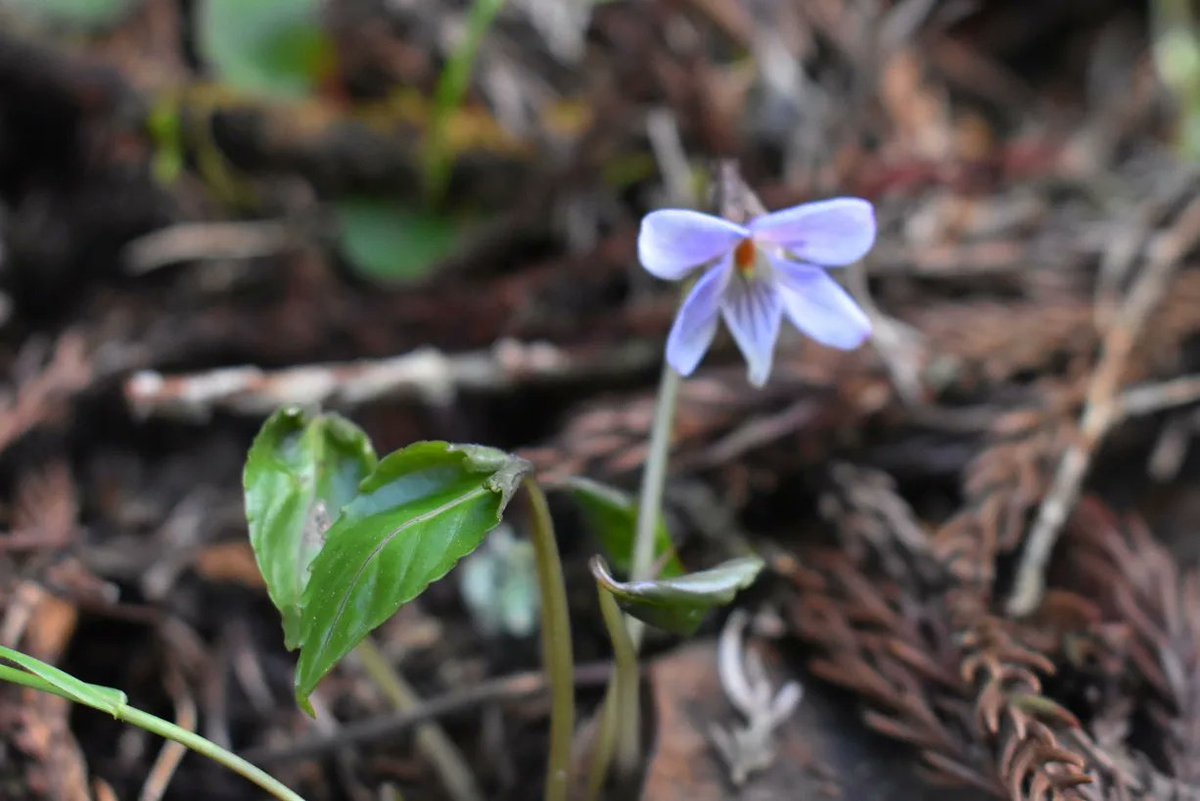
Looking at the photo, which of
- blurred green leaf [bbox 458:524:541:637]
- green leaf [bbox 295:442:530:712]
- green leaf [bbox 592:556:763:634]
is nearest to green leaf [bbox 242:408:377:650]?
green leaf [bbox 295:442:530:712]

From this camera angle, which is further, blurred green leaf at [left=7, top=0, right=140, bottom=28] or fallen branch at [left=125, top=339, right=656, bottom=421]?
blurred green leaf at [left=7, top=0, right=140, bottom=28]

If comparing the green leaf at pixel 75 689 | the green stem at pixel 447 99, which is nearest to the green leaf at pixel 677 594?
the green leaf at pixel 75 689

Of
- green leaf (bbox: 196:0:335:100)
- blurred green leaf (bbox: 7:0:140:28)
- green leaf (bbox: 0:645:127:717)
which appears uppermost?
blurred green leaf (bbox: 7:0:140:28)

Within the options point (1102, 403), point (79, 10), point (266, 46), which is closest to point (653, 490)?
point (1102, 403)

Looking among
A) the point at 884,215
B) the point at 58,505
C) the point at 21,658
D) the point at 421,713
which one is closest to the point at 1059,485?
the point at 884,215

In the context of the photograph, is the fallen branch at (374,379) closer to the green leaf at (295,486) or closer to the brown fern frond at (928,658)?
the green leaf at (295,486)

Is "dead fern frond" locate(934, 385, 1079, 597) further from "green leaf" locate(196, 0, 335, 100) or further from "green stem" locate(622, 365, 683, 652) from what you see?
"green leaf" locate(196, 0, 335, 100)

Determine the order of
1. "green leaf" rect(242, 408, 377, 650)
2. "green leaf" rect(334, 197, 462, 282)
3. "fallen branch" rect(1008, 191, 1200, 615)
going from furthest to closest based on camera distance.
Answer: "green leaf" rect(334, 197, 462, 282)
"fallen branch" rect(1008, 191, 1200, 615)
"green leaf" rect(242, 408, 377, 650)
